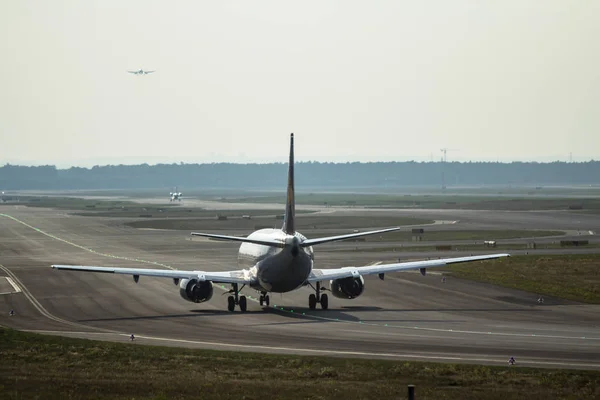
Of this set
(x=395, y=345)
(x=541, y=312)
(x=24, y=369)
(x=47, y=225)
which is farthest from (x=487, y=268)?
(x=47, y=225)

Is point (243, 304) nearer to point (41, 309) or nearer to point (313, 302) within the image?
point (313, 302)

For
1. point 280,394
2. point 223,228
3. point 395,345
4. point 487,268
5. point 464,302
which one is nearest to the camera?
point 280,394

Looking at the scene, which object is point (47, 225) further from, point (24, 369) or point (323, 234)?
point (24, 369)

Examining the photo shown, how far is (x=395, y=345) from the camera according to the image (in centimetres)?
5034

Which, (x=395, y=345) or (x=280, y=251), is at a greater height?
(x=280, y=251)

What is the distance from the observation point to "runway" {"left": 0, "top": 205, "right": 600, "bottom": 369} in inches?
1939

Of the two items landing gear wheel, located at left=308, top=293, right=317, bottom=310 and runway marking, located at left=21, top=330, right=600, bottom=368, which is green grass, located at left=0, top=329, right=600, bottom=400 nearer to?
runway marking, located at left=21, top=330, right=600, bottom=368

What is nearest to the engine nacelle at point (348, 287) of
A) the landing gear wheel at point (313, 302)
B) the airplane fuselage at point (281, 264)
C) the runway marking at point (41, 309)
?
the landing gear wheel at point (313, 302)

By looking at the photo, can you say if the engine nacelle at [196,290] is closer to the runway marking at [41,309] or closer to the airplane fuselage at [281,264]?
the airplane fuselage at [281,264]

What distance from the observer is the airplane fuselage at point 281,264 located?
194 feet

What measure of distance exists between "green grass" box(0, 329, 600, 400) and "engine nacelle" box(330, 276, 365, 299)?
69.1 ft

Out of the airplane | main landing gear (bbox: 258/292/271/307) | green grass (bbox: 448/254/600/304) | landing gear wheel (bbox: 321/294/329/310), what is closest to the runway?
main landing gear (bbox: 258/292/271/307)

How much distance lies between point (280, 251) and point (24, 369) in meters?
21.9

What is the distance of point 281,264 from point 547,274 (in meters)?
37.2
